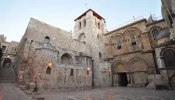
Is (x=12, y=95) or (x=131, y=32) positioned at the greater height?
(x=131, y=32)

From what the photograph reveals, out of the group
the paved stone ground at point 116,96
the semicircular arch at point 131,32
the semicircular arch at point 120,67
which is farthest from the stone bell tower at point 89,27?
the paved stone ground at point 116,96

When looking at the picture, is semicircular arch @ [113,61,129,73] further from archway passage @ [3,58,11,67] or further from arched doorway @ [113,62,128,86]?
archway passage @ [3,58,11,67]

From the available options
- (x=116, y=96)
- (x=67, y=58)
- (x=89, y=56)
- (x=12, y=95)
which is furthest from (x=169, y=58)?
(x=12, y=95)

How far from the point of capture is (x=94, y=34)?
2445 cm

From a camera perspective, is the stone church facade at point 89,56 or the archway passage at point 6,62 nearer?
the stone church facade at point 89,56

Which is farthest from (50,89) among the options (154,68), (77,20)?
(77,20)

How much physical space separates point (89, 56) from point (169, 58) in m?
11.7

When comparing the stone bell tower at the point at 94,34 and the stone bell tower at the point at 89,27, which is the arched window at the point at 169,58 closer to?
the stone bell tower at the point at 94,34

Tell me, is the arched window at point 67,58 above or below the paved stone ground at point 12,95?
above

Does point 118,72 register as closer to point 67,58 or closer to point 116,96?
point 67,58

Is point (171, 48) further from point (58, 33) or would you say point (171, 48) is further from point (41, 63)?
point (58, 33)

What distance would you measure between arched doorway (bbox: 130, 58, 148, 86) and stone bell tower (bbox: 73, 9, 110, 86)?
553cm

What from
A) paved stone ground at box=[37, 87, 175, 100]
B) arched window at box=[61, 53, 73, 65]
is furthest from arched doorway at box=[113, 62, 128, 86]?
paved stone ground at box=[37, 87, 175, 100]

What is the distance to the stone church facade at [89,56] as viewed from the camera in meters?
13.0
